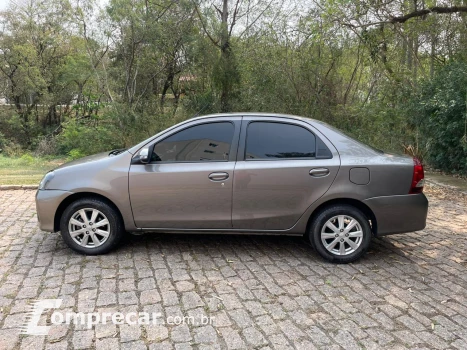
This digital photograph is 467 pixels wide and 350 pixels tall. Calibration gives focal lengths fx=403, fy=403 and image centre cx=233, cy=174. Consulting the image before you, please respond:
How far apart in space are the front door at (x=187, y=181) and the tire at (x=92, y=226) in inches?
10.9

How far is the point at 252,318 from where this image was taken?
3.31 metres

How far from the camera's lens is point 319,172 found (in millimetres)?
4359

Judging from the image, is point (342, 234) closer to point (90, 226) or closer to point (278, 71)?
point (90, 226)

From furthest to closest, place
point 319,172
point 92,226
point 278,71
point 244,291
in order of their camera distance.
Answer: point 278,71, point 92,226, point 319,172, point 244,291

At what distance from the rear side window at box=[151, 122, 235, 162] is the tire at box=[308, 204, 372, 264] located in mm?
1320

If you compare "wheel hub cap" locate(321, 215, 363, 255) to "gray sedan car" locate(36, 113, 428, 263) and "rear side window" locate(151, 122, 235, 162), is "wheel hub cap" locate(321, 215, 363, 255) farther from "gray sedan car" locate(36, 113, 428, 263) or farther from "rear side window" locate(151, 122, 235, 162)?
"rear side window" locate(151, 122, 235, 162)

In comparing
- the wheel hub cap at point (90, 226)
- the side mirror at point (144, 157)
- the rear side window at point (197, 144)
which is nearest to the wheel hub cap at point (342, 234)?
the rear side window at point (197, 144)

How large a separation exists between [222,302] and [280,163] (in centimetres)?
164

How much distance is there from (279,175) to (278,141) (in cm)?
42

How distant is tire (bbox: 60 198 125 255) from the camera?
179 inches

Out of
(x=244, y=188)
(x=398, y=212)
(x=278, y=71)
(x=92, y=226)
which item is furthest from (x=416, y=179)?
(x=278, y=71)

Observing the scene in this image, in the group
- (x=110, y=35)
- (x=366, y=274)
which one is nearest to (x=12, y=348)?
(x=366, y=274)

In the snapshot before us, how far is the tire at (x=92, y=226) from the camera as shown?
4.55 metres

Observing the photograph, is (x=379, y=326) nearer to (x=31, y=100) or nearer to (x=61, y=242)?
(x=61, y=242)
